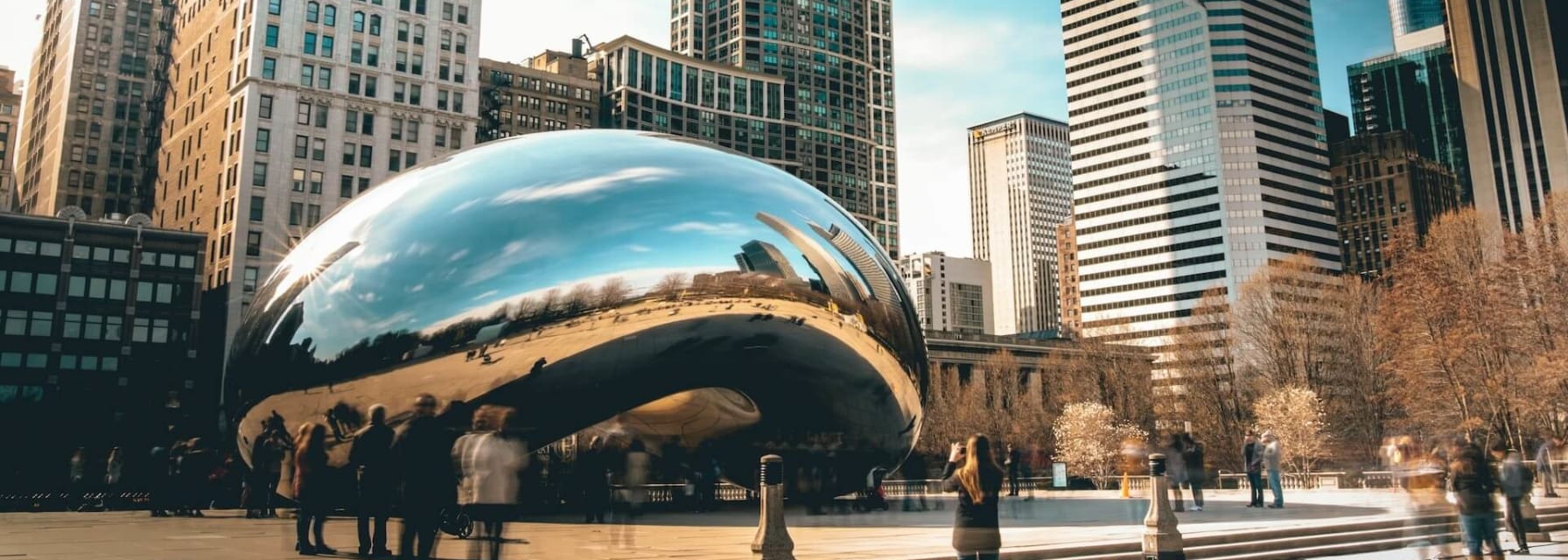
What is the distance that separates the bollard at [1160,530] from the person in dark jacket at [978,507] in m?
5.18

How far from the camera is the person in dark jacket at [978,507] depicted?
27.1 feet

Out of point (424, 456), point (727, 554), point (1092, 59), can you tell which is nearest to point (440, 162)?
point (424, 456)

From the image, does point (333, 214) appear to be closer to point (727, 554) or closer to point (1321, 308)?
point (727, 554)

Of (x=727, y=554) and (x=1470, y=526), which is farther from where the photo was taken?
(x=1470, y=526)

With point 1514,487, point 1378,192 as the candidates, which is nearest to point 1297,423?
point 1514,487

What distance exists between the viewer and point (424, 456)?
4.34 m

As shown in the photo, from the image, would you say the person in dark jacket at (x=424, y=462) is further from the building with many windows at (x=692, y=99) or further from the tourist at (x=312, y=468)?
the building with many windows at (x=692, y=99)

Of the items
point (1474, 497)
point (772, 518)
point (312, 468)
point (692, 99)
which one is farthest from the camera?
point (692, 99)

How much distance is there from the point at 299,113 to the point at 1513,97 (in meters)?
139

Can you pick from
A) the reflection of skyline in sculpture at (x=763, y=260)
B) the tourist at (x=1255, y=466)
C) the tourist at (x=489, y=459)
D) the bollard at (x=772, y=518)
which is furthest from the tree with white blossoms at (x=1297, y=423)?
the tourist at (x=489, y=459)

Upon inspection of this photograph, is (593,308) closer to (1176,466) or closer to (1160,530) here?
(1160,530)

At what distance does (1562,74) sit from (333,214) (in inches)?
6078

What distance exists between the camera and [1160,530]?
12.7 m

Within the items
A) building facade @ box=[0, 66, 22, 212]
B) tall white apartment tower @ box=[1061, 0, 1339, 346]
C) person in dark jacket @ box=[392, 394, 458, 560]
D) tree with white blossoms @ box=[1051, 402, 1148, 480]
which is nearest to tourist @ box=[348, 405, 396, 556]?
person in dark jacket @ box=[392, 394, 458, 560]
